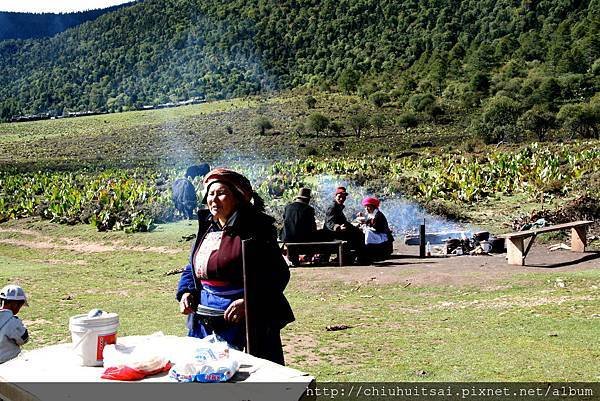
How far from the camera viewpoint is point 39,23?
101938 millimetres

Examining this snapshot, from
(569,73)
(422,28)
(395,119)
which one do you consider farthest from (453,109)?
(422,28)

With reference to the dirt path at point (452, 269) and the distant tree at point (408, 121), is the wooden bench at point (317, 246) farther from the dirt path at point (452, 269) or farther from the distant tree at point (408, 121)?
the distant tree at point (408, 121)

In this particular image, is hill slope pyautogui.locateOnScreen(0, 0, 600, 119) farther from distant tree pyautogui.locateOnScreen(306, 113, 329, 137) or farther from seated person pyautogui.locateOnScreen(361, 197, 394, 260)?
seated person pyautogui.locateOnScreen(361, 197, 394, 260)

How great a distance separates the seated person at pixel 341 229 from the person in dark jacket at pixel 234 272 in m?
6.81

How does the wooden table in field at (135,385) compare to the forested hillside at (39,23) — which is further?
the forested hillside at (39,23)

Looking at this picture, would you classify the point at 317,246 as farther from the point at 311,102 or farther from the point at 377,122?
the point at 311,102

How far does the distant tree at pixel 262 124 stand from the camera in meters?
49.3

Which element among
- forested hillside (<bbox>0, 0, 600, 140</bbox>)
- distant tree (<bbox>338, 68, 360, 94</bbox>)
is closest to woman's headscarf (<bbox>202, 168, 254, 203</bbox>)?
forested hillside (<bbox>0, 0, 600, 140</bbox>)

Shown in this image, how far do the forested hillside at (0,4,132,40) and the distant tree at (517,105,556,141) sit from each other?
68.1 m

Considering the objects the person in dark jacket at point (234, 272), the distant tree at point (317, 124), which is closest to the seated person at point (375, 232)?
the person in dark jacket at point (234, 272)

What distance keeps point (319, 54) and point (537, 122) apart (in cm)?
4126

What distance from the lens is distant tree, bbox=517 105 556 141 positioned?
38.8 metres

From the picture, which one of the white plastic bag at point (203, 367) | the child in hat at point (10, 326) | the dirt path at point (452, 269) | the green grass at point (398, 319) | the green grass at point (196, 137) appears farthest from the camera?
the green grass at point (196, 137)

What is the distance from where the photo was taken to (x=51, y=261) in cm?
1280
